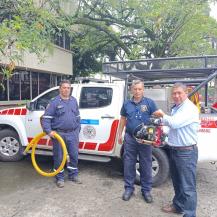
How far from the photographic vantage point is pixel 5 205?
14.7 ft

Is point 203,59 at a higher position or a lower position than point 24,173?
higher

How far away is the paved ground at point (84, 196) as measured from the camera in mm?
4320

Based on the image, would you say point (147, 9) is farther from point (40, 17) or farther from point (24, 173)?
point (24, 173)

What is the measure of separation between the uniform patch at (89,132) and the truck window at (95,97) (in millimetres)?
424

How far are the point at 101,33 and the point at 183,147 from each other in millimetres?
12198

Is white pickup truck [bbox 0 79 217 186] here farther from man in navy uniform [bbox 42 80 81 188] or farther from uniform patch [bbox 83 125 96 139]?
man in navy uniform [bbox 42 80 81 188]

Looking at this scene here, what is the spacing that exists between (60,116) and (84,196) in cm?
135

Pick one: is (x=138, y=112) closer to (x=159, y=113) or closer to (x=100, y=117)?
(x=159, y=113)

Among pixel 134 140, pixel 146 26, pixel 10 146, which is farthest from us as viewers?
pixel 146 26

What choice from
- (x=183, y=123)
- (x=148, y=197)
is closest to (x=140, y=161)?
(x=148, y=197)

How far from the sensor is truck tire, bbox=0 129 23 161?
21.9ft

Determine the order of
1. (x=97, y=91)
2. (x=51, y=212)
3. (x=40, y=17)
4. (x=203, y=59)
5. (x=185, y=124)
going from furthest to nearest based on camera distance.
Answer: (x=97, y=91)
(x=40, y=17)
(x=203, y=59)
(x=51, y=212)
(x=185, y=124)

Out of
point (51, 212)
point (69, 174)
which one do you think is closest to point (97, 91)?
point (69, 174)

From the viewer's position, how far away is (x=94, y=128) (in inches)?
228
